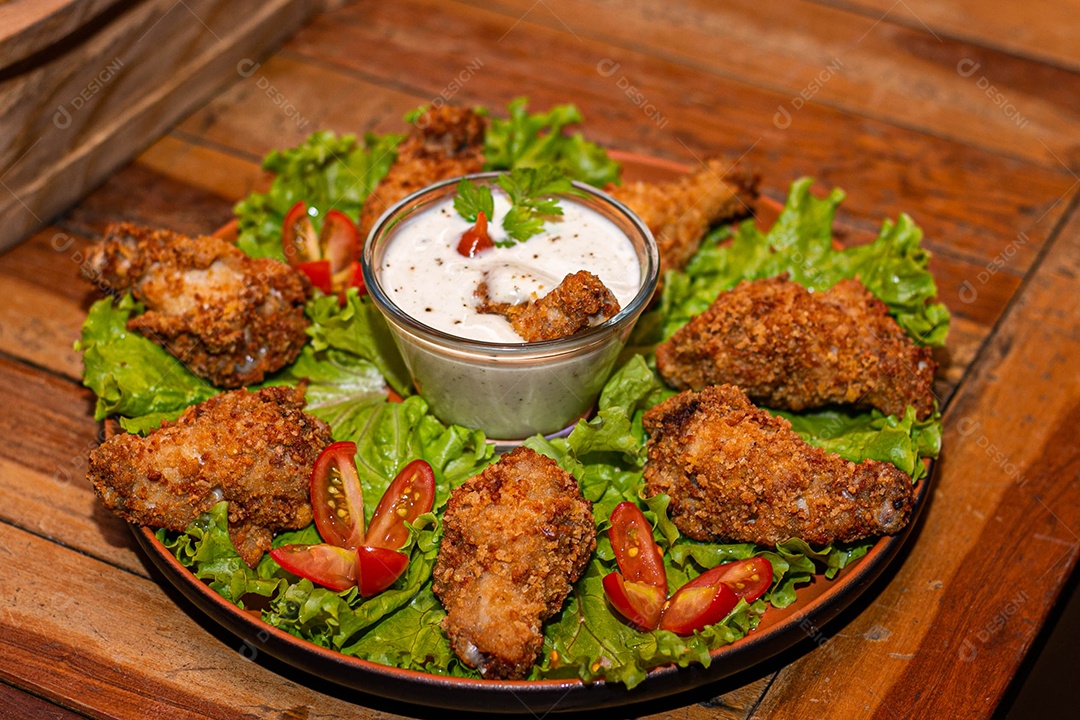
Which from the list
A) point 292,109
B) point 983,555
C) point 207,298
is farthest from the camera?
point 292,109

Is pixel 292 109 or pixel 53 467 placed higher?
pixel 292 109

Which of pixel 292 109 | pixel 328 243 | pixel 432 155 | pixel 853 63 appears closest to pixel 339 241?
pixel 328 243

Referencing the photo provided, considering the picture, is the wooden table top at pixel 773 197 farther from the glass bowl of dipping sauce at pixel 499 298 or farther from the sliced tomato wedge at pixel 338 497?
the glass bowl of dipping sauce at pixel 499 298

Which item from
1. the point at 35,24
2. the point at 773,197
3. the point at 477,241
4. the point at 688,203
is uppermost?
the point at 35,24

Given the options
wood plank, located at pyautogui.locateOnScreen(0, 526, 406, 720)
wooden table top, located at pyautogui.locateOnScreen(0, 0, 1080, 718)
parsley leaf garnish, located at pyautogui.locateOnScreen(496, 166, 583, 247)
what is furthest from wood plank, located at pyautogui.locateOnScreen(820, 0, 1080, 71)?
wood plank, located at pyautogui.locateOnScreen(0, 526, 406, 720)

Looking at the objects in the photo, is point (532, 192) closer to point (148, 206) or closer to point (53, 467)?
point (53, 467)

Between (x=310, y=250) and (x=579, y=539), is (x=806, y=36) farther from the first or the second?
(x=579, y=539)
